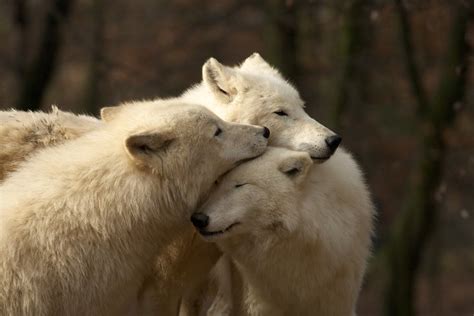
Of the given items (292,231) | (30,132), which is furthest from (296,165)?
(30,132)

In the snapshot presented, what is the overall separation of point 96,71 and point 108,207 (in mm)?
11793

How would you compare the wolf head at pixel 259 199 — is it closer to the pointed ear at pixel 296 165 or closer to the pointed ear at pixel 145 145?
the pointed ear at pixel 296 165

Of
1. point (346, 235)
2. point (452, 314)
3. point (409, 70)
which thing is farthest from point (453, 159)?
point (346, 235)

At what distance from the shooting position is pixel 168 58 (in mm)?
24500

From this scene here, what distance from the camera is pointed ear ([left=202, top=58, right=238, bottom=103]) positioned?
8172 millimetres

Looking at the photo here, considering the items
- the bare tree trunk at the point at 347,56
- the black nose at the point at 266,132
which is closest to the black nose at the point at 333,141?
the black nose at the point at 266,132

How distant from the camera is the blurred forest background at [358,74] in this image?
51.8 feet

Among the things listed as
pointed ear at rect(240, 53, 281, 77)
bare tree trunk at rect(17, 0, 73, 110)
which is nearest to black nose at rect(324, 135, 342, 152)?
pointed ear at rect(240, 53, 281, 77)

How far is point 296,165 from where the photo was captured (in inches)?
298

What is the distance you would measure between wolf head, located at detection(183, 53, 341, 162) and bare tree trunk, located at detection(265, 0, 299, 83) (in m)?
8.29

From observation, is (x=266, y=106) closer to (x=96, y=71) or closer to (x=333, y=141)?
(x=333, y=141)

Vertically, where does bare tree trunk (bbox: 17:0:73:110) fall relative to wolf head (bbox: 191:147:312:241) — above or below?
above

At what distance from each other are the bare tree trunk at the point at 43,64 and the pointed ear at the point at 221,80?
8.32 metres

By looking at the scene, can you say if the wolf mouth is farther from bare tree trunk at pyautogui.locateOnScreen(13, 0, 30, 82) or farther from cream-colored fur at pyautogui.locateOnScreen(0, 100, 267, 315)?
bare tree trunk at pyautogui.locateOnScreen(13, 0, 30, 82)
